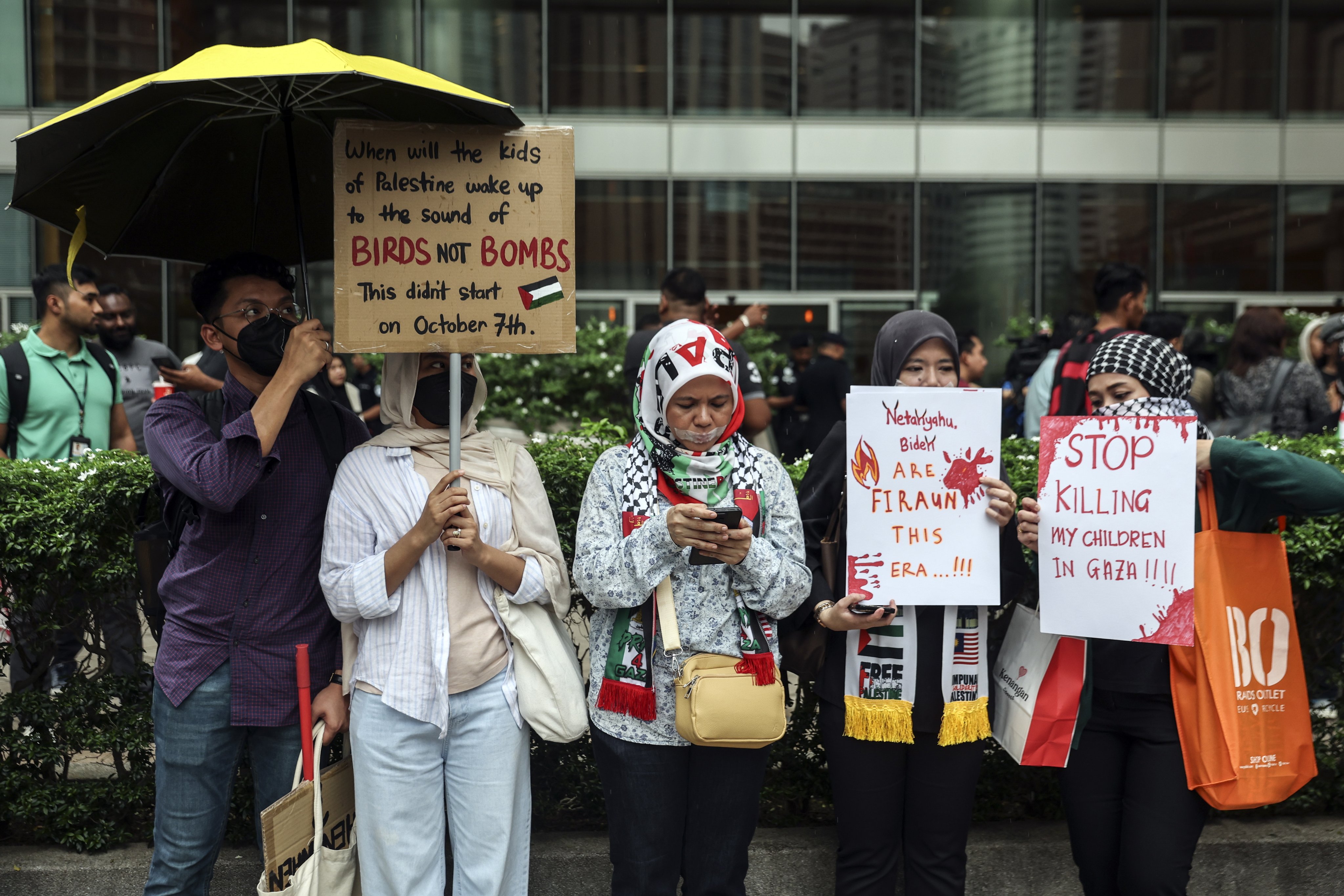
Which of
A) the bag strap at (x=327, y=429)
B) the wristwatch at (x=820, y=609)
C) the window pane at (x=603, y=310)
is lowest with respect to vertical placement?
the wristwatch at (x=820, y=609)

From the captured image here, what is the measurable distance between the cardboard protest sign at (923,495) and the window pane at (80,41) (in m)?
14.3

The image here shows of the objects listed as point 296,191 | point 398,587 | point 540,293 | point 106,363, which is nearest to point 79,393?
point 106,363

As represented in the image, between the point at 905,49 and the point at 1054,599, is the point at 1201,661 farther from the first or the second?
the point at 905,49

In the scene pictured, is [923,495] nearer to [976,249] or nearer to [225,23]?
[976,249]

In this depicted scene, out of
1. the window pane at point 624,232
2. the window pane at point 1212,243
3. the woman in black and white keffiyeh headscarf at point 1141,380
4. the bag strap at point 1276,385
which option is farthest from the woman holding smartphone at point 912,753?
the window pane at point 1212,243

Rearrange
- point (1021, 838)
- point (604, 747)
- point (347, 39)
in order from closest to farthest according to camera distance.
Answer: point (604, 747) → point (1021, 838) → point (347, 39)

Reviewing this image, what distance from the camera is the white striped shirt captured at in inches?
110

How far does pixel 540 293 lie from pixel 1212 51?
1511 centimetres

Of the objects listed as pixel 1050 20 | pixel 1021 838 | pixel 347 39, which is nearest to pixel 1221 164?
pixel 1050 20

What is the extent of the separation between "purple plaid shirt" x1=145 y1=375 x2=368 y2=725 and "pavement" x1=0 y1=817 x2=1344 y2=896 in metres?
1.29

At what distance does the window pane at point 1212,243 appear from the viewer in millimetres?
14992

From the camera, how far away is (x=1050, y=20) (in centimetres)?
1497

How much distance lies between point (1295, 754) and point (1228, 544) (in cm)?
63

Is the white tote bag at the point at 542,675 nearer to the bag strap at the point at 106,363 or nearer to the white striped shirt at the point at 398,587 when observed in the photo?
the white striped shirt at the point at 398,587
